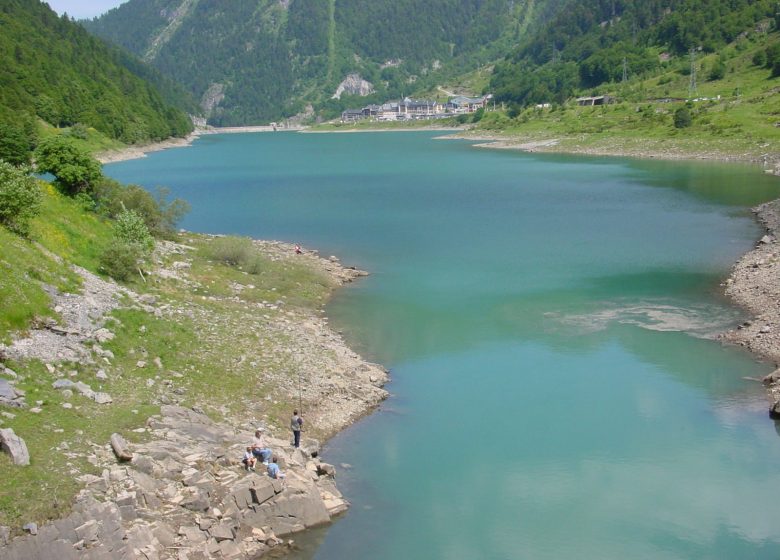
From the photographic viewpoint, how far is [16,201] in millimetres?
29469

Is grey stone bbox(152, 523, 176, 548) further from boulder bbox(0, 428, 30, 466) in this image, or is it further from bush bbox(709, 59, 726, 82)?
bush bbox(709, 59, 726, 82)

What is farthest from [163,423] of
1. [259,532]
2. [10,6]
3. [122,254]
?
[10,6]

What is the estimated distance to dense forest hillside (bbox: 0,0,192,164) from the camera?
11775 cm

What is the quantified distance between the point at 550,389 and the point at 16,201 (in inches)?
887

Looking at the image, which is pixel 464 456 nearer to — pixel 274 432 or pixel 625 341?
pixel 274 432

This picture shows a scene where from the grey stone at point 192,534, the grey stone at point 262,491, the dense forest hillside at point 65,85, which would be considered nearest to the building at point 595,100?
the dense forest hillside at point 65,85

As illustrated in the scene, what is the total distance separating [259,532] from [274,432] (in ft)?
17.4

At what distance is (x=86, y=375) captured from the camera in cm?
2258

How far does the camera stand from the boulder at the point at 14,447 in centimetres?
1717

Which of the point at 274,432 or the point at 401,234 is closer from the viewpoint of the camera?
the point at 274,432

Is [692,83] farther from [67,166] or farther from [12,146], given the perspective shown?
[67,166]

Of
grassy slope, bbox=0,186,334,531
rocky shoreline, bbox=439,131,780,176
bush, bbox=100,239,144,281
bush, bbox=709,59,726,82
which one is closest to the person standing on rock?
grassy slope, bbox=0,186,334,531

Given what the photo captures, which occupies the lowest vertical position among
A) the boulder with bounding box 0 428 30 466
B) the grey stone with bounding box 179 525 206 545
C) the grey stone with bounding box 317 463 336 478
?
the grey stone with bounding box 317 463 336 478

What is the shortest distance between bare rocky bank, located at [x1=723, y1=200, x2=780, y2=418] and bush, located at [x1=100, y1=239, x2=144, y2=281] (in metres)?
26.5
